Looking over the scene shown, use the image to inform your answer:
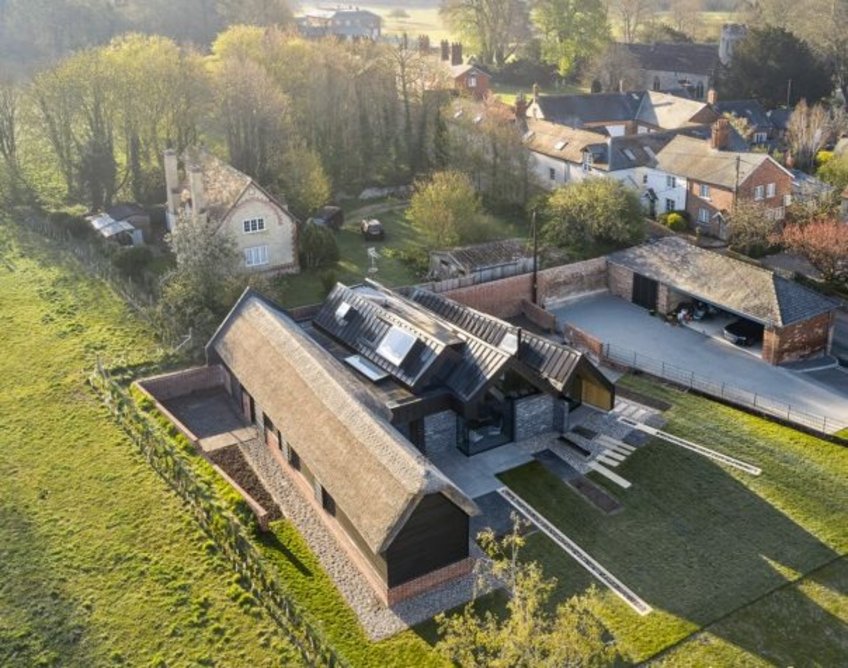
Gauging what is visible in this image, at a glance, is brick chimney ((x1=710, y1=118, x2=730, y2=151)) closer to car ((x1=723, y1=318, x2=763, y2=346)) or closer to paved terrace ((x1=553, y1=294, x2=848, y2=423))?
paved terrace ((x1=553, y1=294, x2=848, y2=423))

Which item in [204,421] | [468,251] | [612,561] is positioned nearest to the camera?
[612,561]

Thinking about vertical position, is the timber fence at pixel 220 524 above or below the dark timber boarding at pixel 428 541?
below

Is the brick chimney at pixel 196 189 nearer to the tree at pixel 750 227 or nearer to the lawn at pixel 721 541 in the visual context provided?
the lawn at pixel 721 541

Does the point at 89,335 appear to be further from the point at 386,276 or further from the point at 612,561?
the point at 612,561

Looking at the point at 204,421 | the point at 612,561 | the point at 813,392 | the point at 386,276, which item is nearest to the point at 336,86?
the point at 386,276

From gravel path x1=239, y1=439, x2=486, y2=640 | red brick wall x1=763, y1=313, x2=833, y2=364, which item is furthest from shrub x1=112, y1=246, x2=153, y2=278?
red brick wall x1=763, y1=313, x2=833, y2=364

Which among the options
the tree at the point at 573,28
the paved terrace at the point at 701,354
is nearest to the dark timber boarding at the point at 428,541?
the paved terrace at the point at 701,354

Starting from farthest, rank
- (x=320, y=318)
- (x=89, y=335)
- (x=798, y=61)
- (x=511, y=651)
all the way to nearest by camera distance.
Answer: (x=798, y=61) < (x=89, y=335) < (x=320, y=318) < (x=511, y=651)
